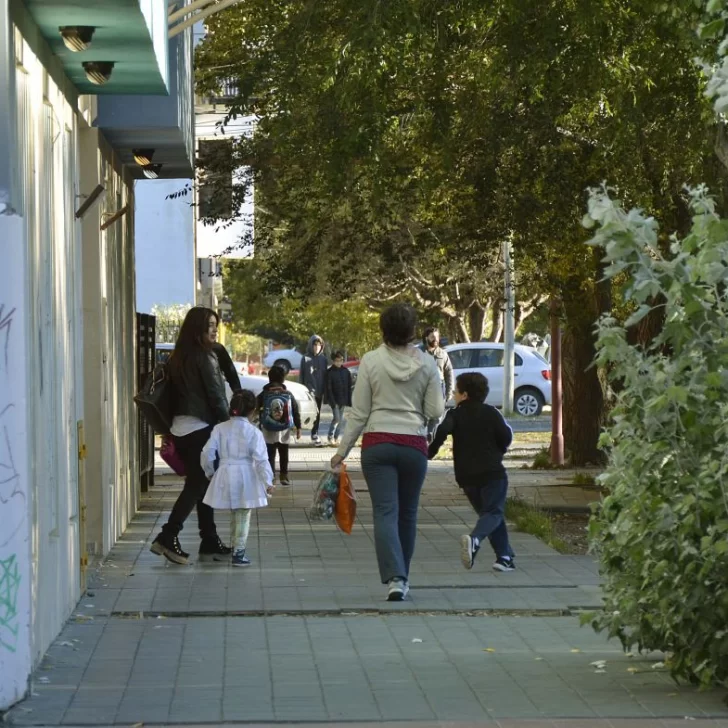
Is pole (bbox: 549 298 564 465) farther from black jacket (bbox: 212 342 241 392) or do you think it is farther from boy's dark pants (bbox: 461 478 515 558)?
boy's dark pants (bbox: 461 478 515 558)

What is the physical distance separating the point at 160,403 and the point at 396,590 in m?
2.69

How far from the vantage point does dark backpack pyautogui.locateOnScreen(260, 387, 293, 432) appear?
17.5 metres

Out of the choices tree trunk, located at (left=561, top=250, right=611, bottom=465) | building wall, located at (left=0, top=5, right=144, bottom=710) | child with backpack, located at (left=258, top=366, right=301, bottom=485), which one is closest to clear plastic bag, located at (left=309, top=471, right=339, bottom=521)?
building wall, located at (left=0, top=5, right=144, bottom=710)

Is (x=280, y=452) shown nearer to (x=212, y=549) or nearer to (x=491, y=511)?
(x=212, y=549)

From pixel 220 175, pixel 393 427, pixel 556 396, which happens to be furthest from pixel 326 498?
pixel 556 396

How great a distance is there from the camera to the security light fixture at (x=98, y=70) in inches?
348

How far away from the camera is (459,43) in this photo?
14062mm

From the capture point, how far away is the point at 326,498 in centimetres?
981

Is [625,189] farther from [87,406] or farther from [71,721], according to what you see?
[71,721]

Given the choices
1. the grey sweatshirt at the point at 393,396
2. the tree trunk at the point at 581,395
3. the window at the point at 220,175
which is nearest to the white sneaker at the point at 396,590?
the grey sweatshirt at the point at 393,396

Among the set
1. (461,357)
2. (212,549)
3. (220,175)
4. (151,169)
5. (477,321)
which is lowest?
(212,549)

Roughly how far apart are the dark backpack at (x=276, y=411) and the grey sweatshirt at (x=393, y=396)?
7.92 metres

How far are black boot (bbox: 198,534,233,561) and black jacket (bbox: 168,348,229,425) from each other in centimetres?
84

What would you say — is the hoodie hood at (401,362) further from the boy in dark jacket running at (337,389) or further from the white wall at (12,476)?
the boy in dark jacket running at (337,389)
